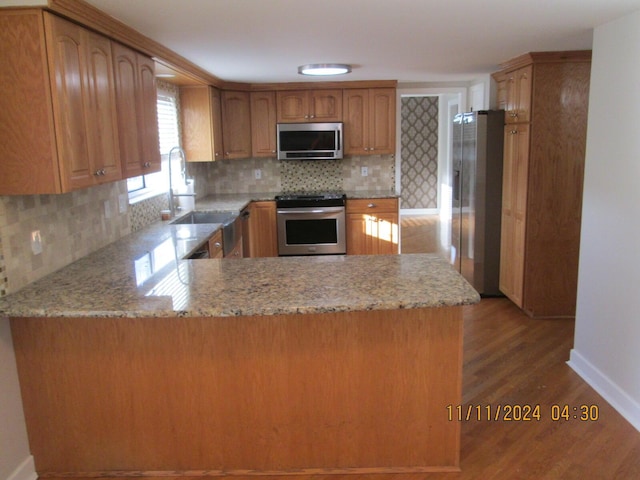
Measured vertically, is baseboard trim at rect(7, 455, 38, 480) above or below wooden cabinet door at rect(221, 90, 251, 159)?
below

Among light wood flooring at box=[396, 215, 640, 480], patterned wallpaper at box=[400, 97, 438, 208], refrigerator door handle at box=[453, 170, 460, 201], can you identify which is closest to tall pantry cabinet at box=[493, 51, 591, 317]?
light wood flooring at box=[396, 215, 640, 480]

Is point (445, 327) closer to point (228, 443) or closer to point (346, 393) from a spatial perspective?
point (346, 393)

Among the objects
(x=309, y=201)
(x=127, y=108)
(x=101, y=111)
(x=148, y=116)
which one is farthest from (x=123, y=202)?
(x=309, y=201)

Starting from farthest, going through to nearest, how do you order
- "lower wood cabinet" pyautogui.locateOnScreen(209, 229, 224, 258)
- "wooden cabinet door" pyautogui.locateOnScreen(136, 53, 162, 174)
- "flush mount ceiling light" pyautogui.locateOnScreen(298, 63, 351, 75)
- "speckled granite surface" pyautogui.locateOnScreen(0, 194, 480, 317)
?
"flush mount ceiling light" pyautogui.locateOnScreen(298, 63, 351, 75), "lower wood cabinet" pyautogui.locateOnScreen(209, 229, 224, 258), "wooden cabinet door" pyautogui.locateOnScreen(136, 53, 162, 174), "speckled granite surface" pyautogui.locateOnScreen(0, 194, 480, 317)

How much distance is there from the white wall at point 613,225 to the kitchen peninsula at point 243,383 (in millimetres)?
1179

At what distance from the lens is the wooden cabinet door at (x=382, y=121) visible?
5.80m

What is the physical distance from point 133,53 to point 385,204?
3367 mm

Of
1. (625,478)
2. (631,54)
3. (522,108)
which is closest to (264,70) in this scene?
(522,108)

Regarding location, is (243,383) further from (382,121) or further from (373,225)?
(382,121)

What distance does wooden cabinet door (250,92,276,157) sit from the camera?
5805 millimetres

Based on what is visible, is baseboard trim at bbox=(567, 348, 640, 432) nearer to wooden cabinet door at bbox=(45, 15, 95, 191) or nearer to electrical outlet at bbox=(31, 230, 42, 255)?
Answer: wooden cabinet door at bbox=(45, 15, 95, 191)

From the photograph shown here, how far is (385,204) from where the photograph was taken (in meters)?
5.80

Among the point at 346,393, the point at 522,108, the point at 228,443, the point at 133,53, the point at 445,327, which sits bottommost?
the point at 228,443

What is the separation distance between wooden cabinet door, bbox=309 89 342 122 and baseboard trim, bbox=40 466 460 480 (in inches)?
164
